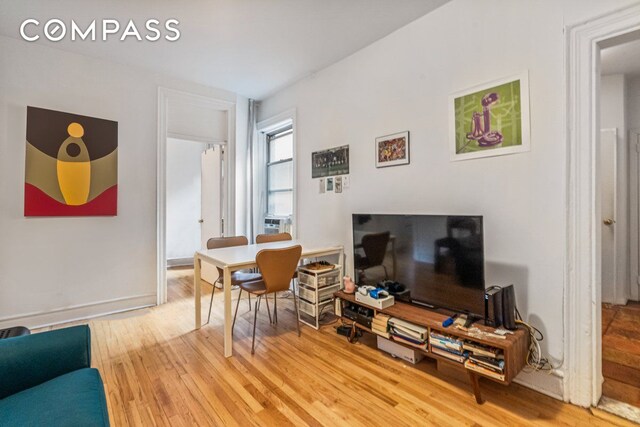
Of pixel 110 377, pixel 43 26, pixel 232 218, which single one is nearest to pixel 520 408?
pixel 110 377

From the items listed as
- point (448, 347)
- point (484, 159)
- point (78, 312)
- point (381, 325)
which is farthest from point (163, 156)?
point (448, 347)

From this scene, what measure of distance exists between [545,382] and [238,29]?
3.55 meters

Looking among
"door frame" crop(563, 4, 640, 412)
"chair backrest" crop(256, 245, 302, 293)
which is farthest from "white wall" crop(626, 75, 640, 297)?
"chair backrest" crop(256, 245, 302, 293)

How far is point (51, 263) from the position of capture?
293 cm

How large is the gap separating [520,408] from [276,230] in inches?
130

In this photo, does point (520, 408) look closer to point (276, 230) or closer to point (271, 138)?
point (276, 230)

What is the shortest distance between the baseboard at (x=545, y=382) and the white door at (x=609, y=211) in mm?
2485

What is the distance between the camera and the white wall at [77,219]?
274 centimetres

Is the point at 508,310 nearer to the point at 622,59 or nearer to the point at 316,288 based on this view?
the point at 316,288

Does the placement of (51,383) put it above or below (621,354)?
above

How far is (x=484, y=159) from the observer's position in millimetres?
2064

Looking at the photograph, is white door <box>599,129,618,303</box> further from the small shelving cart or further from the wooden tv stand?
the small shelving cart

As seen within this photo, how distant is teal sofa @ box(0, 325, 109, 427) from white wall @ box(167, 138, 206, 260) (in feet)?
14.9

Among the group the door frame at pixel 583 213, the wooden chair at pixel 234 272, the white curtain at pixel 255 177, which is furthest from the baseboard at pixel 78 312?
the door frame at pixel 583 213
